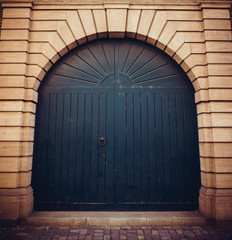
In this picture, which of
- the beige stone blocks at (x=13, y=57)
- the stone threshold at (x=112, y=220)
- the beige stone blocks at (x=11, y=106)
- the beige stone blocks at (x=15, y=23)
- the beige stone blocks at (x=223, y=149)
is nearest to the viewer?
the stone threshold at (x=112, y=220)

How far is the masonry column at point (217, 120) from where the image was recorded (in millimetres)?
3229

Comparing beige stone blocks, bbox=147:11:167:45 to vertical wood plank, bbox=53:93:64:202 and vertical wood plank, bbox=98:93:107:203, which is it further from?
vertical wood plank, bbox=53:93:64:202

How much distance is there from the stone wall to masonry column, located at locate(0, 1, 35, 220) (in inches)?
0.7

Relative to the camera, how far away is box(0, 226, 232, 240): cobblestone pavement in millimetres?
2818

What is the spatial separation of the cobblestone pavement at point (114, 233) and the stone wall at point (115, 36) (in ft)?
1.03

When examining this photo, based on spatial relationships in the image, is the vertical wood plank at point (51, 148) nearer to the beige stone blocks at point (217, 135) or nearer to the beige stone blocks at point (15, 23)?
the beige stone blocks at point (15, 23)

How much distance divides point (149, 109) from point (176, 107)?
67 centimetres

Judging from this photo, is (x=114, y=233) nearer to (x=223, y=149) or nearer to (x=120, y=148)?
(x=120, y=148)

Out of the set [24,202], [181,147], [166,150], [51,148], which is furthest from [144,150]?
[24,202]

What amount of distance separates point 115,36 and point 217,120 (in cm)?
311

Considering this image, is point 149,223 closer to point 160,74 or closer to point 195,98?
point 195,98

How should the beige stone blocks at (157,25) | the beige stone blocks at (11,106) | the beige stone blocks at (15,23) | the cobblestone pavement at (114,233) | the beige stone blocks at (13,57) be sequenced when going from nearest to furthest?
the cobblestone pavement at (114,233), the beige stone blocks at (11,106), the beige stone blocks at (13,57), the beige stone blocks at (15,23), the beige stone blocks at (157,25)

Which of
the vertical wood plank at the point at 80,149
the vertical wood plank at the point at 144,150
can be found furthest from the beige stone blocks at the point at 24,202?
the vertical wood plank at the point at 144,150

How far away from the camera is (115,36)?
3984mm
